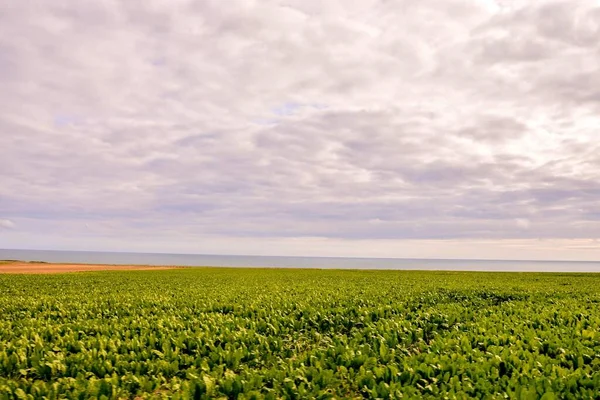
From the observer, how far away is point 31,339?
11203 mm

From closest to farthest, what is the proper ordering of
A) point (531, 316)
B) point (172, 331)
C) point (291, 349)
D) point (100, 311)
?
1. point (291, 349)
2. point (172, 331)
3. point (531, 316)
4. point (100, 311)

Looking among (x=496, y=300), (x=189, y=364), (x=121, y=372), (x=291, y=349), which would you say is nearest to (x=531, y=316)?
(x=496, y=300)

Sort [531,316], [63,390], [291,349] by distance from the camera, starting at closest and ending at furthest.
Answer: [63,390], [291,349], [531,316]

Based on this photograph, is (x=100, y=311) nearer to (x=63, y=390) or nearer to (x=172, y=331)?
(x=172, y=331)

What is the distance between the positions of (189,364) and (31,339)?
5.20 metres

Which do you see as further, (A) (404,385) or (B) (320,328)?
(B) (320,328)

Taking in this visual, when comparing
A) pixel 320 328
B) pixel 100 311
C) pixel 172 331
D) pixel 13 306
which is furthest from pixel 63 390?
pixel 13 306

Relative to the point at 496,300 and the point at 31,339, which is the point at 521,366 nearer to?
the point at 31,339

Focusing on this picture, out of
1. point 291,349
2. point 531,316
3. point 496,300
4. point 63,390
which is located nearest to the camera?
point 63,390

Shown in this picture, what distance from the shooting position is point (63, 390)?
286 inches

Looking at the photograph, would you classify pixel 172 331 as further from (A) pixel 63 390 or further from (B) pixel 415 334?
(B) pixel 415 334

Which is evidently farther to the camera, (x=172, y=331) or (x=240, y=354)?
(x=172, y=331)

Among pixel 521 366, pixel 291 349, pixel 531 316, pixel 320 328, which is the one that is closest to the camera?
pixel 521 366

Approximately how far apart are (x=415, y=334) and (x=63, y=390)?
9.01m
